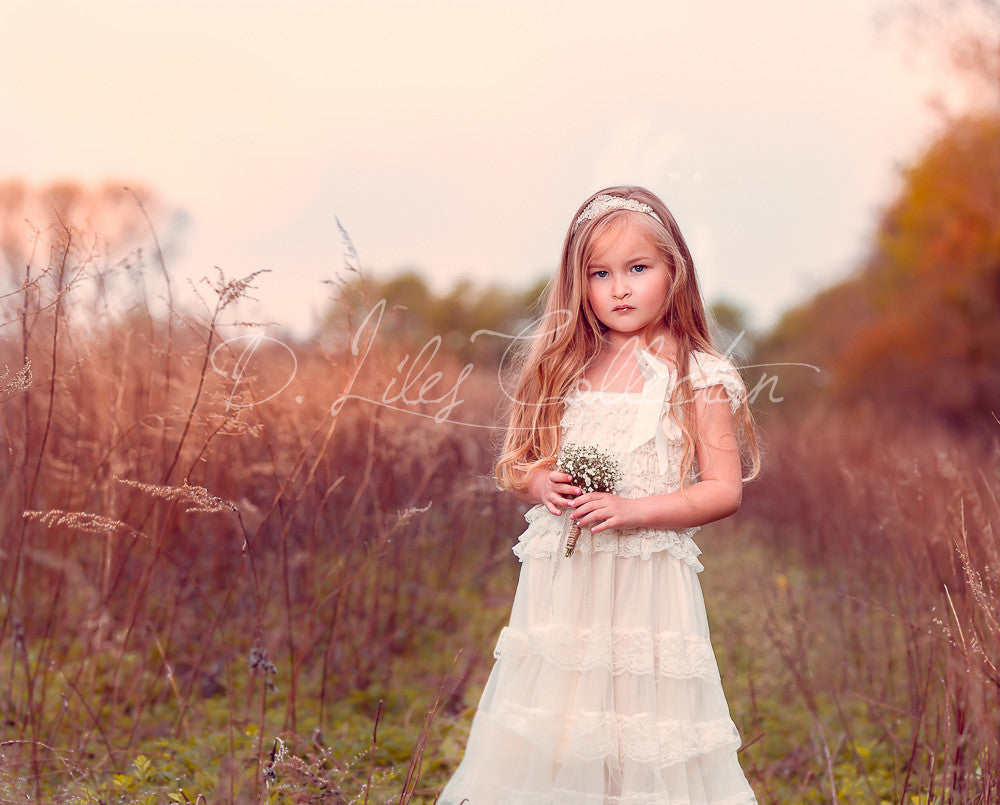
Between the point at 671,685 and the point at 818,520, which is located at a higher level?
the point at 818,520

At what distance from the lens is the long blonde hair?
2.39 meters

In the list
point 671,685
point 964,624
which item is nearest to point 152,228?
point 671,685

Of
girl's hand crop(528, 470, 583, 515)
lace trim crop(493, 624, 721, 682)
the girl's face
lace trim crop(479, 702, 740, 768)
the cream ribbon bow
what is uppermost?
the girl's face

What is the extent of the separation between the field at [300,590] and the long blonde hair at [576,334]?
1.35 feet

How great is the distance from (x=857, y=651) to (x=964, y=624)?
146cm

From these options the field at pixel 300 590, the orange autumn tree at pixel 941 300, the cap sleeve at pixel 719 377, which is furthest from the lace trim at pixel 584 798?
the orange autumn tree at pixel 941 300

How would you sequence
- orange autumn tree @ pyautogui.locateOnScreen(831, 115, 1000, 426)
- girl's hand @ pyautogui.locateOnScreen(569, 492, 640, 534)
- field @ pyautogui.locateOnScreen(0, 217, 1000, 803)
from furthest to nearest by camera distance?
1. orange autumn tree @ pyautogui.locateOnScreen(831, 115, 1000, 426)
2. field @ pyautogui.locateOnScreen(0, 217, 1000, 803)
3. girl's hand @ pyautogui.locateOnScreen(569, 492, 640, 534)

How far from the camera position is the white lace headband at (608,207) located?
2.42 metres

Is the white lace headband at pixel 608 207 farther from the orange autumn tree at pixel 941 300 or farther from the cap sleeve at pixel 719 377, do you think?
the orange autumn tree at pixel 941 300

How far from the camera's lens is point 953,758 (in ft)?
7.37

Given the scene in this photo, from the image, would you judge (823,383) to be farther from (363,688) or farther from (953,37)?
(363,688)

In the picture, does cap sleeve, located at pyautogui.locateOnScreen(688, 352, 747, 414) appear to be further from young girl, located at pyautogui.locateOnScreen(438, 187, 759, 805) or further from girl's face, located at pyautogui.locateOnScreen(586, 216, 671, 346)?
girl's face, located at pyautogui.locateOnScreen(586, 216, 671, 346)

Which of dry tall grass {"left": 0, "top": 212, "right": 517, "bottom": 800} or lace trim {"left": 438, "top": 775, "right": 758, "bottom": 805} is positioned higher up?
dry tall grass {"left": 0, "top": 212, "right": 517, "bottom": 800}

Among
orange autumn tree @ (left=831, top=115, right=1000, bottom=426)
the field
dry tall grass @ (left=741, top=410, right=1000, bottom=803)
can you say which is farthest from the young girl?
orange autumn tree @ (left=831, top=115, right=1000, bottom=426)
